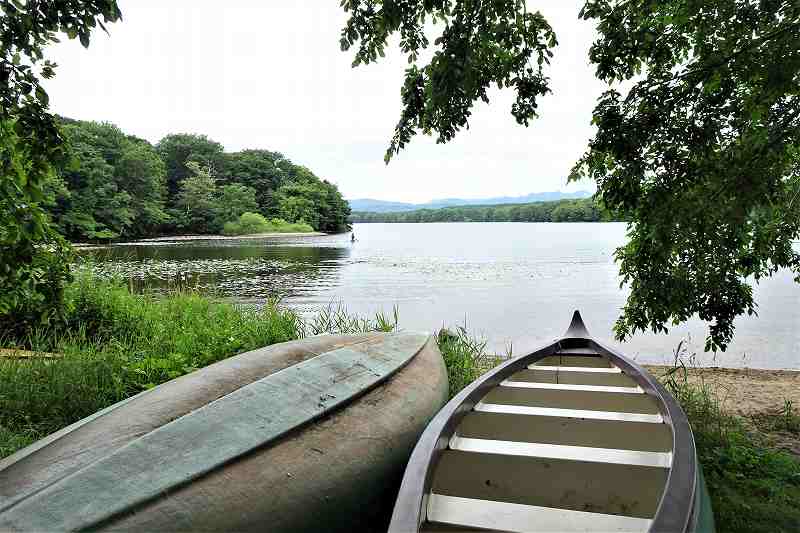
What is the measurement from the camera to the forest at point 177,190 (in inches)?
1682

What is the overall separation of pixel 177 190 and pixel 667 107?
72763mm

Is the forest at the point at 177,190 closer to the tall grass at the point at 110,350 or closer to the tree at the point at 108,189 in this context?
the tree at the point at 108,189

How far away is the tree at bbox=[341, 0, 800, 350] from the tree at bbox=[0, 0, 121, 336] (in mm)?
1847

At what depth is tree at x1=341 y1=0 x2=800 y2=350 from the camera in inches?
131

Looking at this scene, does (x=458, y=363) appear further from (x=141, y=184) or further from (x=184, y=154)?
(x=184, y=154)

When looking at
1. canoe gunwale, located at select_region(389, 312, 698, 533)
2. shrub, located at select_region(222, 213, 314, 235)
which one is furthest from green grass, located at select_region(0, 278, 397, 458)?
shrub, located at select_region(222, 213, 314, 235)

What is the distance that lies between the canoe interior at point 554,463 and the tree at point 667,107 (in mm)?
1373

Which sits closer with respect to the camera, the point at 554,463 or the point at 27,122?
the point at 554,463

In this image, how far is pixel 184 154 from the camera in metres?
73.4

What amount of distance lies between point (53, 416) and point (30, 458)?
6.96ft

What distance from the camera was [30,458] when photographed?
2010mm

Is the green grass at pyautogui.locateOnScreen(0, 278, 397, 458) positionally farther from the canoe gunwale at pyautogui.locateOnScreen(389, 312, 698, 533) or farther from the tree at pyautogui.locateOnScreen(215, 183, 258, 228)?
the tree at pyautogui.locateOnScreen(215, 183, 258, 228)

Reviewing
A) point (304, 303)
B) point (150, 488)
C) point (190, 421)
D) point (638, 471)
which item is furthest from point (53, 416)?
point (304, 303)

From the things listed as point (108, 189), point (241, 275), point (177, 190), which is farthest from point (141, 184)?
point (241, 275)
